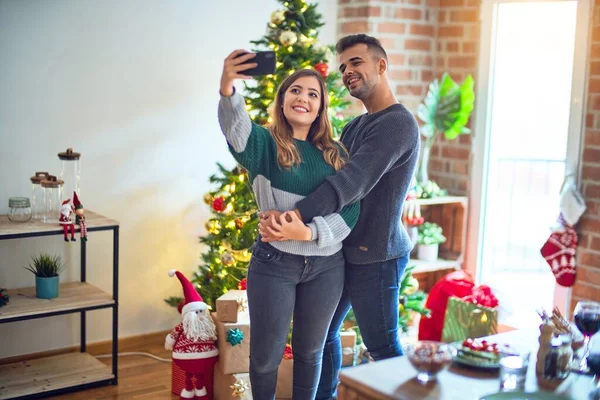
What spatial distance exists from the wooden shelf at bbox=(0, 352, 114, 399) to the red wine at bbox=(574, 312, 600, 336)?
7.03 feet

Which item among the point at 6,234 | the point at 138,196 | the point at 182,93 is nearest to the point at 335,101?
→ the point at 182,93

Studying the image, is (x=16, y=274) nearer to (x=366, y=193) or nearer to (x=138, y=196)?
(x=138, y=196)

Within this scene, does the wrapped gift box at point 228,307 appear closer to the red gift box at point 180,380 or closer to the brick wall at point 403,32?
the red gift box at point 180,380

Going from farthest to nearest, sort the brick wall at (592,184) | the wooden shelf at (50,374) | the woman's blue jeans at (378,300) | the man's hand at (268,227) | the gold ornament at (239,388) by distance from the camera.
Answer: the brick wall at (592,184), the wooden shelf at (50,374), the gold ornament at (239,388), the woman's blue jeans at (378,300), the man's hand at (268,227)

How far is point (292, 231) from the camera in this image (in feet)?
7.33

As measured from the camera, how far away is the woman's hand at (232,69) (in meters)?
2.15

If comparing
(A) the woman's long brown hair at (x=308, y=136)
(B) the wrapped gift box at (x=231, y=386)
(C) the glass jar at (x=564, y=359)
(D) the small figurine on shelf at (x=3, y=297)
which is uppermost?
(A) the woman's long brown hair at (x=308, y=136)

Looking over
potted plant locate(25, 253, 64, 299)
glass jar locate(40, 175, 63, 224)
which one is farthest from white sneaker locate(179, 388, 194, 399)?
glass jar locate(40, 175, 63, 224)

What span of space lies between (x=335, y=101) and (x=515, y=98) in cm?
129

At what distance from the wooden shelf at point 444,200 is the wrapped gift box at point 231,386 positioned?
1.54 m

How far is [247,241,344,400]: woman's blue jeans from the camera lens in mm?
2301

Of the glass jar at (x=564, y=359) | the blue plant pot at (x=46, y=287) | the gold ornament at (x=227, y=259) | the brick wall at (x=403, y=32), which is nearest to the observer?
the glass jar at (x=564, y=359)

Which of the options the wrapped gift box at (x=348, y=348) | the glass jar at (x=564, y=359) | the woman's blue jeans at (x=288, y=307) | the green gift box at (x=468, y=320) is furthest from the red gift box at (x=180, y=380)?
the glass jar at (x=564, y=359)

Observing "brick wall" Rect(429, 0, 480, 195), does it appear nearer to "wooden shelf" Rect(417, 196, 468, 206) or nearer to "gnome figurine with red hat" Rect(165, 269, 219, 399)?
"wooden shelf" Rect(417, 196, 468, 206)
